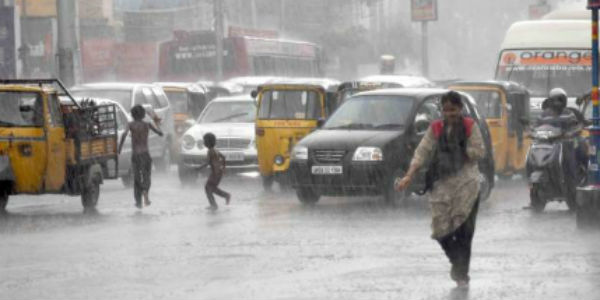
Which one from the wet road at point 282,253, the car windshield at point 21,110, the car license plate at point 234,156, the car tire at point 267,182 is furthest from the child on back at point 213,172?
the car license plate at point 234,156

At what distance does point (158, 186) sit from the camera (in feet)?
89.8

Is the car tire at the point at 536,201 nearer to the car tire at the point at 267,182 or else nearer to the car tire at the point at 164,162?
the car tire at the point at 267,182

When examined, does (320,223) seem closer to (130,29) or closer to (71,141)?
(71,141)

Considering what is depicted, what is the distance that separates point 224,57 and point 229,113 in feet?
75.3

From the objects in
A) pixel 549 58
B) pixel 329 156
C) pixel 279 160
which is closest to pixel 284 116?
pixel 279 160

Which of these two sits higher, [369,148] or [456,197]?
[456,197]

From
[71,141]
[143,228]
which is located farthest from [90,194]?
[143,228]

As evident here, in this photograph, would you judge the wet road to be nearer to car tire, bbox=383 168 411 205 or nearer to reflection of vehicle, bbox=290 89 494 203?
car tire, bbox=383 168 411 205

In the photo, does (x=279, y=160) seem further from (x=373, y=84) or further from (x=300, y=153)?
(x=373, y=84)

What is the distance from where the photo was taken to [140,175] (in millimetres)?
21812

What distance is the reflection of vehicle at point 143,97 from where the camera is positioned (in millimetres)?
30453

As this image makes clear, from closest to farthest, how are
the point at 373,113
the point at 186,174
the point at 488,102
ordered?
the point at 373,113 < the point at 488,102 < the point at 186,174

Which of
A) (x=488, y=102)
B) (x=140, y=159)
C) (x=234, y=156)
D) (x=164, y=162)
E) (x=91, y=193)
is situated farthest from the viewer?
(x=164, y=162)

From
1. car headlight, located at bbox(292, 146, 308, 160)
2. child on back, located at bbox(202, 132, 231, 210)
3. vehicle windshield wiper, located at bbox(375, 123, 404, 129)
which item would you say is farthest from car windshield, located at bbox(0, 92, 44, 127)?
vehicle windshield wiper, located at bbox(375, 123, 404, 129)
